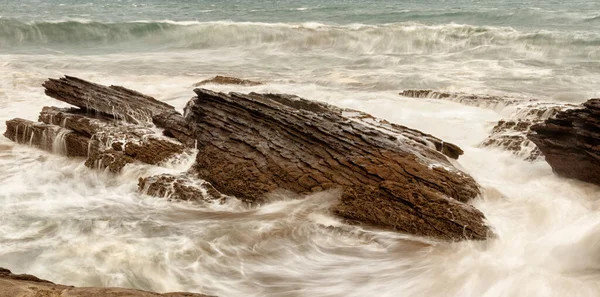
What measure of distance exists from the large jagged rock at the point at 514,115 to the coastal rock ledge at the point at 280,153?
1245 mm

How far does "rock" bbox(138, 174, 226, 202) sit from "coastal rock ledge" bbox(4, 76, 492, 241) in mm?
13

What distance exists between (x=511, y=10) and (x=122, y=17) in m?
24.2

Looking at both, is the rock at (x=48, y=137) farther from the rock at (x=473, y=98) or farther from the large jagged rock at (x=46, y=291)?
the rock at (x=473, y=98)

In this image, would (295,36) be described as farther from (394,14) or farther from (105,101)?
(105,101)

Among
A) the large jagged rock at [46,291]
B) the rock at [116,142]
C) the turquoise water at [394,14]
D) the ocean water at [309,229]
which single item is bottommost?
the ocean water at [309,229]

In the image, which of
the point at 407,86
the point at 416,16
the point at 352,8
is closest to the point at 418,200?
the point at 407,86

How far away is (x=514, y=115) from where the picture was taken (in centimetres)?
959

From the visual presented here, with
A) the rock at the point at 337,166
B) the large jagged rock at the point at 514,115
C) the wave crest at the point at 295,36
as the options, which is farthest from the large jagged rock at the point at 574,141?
the wave crest at the point at 295,36

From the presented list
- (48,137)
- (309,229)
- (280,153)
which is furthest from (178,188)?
(48,137)

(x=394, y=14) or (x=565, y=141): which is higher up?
(x=394, y=14)

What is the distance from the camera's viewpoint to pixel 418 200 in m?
5.33

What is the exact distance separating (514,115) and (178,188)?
6610mm

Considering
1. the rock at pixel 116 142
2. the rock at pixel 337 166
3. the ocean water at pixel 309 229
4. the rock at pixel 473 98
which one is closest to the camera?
the ocean water at pixel 309 229

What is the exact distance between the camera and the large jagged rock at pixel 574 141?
5781 mm
